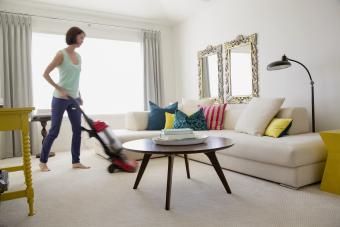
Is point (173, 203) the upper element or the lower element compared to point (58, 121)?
lower

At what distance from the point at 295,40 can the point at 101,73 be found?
2978mm

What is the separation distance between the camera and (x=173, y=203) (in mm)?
1825

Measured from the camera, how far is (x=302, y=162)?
1.99 m

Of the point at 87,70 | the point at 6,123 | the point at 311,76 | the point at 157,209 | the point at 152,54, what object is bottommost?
the point at 157,209

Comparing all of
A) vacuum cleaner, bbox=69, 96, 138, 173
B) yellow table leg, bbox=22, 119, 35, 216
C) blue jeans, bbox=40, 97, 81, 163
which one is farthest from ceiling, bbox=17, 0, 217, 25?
vacuum cleaner, bbox=69, 96, 138, 173

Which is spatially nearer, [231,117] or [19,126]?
[19,126]

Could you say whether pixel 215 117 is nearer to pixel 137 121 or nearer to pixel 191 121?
pixel 191 121

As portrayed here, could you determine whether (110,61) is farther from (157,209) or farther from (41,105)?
(157,209)

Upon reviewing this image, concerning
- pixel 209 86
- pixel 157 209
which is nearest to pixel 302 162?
pixel 157 209

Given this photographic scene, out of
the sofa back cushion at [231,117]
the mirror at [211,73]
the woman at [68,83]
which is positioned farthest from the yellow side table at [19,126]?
the mirror at [211,73]

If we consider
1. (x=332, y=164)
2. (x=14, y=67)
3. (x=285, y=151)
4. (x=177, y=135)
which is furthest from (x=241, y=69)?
(x=14, y=67)

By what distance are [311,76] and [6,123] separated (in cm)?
277

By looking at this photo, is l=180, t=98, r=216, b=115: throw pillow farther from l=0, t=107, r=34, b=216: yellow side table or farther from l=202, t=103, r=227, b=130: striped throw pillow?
l=0, t=107, r=34, b=216: yellow side table

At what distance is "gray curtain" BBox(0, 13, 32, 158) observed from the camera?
12.2ft
